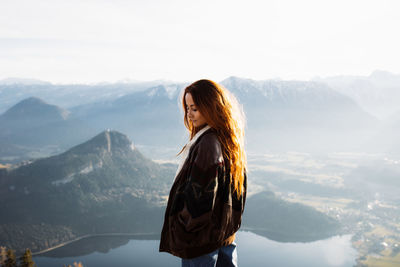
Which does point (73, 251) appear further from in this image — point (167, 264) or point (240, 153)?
point (240, 153)

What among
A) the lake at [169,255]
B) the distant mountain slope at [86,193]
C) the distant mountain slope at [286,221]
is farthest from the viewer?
the distant mountain slope at [86,193]

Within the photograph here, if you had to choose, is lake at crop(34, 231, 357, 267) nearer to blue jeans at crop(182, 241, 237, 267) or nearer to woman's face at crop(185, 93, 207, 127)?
blue jeans at crop(182, 241, 237, 267)

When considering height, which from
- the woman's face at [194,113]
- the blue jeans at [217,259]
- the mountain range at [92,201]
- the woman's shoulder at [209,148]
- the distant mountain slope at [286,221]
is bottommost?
the distant mountain slope at [286,221]

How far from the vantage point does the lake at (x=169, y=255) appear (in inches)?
3071

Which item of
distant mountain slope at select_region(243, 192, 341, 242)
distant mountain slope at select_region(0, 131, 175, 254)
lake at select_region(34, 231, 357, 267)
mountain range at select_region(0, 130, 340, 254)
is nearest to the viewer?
lake at select_region(34, 231, 357, 267)

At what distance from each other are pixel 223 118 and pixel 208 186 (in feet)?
1.75

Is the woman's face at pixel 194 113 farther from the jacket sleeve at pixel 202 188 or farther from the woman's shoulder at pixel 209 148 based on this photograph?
the jacket sleeve at pixel 202 188

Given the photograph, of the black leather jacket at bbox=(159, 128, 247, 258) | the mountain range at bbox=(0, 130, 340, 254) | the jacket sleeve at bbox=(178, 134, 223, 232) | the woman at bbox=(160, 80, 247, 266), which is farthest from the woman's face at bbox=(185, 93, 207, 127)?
the mountain range at bbox=(0, 130, 340, 254)

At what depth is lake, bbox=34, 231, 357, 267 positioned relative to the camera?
78.0 metres

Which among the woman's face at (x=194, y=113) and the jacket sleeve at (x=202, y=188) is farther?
the woman's face at (x=194, y=113)

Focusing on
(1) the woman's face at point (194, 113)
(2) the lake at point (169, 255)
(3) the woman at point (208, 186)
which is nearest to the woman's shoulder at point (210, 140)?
(3) the woman at point (208, 186)

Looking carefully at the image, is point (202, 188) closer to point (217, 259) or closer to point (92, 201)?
point (217, 259)

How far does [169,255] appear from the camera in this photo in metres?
82.8

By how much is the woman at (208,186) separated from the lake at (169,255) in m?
77.2
